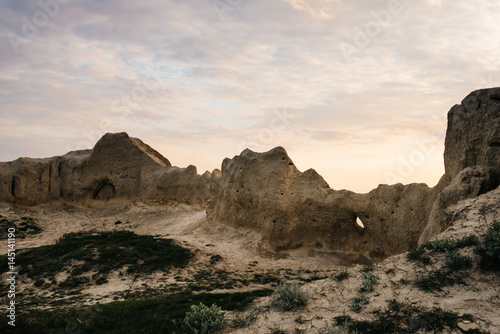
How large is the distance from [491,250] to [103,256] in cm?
1649

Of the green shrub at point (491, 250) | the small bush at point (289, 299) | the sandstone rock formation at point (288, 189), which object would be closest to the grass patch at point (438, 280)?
the green shrub at point (491, 250)

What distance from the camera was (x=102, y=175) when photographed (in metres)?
37.5

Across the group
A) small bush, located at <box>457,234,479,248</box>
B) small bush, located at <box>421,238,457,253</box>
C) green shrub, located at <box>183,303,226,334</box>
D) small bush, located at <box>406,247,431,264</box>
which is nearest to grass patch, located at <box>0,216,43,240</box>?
green shrub, located at <box>183,303,226,334</box>

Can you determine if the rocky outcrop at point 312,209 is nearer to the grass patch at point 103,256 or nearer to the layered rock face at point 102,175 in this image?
the grass patch at point 103,256

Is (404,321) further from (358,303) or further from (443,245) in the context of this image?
(443,245)

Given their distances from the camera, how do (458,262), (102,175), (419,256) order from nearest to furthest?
(458,262)
(419,256)
(102,175)

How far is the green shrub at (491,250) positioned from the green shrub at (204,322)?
19.5 feet

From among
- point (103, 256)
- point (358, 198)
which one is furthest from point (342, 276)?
point (103, 256)

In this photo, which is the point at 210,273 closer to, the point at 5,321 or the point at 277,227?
the point at 277,227

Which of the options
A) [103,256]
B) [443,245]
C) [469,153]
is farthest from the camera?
[103,256]

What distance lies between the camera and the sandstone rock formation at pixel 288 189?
14.0 meters

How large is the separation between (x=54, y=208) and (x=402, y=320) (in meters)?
36.5

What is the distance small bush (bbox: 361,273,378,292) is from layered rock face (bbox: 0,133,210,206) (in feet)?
88.8

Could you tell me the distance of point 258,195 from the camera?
23672mm
